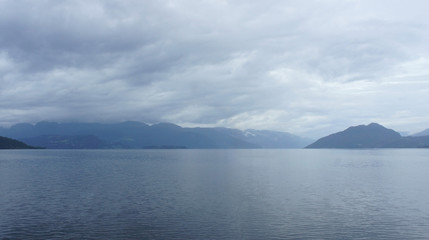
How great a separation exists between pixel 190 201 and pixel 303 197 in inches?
1013

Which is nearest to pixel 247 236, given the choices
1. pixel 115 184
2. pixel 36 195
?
pixel 36 195

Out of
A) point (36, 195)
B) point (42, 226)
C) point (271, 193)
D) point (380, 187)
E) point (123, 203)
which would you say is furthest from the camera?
point (380, 187)

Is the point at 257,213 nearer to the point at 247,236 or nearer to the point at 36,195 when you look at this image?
the point at 247,236

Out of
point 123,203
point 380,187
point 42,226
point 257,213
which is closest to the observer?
point 42,226

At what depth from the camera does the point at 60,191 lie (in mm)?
80250

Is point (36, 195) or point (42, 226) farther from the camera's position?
A: point (36, 195)

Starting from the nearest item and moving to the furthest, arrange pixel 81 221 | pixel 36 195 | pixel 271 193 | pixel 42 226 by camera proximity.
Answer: pixel 42 226 → pixel 81 221 → pixel 36 195 → pixel 271 193

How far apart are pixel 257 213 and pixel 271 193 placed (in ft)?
72.8

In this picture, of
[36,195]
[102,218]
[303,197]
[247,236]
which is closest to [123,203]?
[102,218]

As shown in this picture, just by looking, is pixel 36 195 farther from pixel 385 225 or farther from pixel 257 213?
pixel 385 225

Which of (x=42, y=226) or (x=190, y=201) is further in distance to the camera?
(x=190, y=201)

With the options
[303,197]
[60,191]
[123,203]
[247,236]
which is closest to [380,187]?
[303,197]

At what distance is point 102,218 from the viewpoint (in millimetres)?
53656

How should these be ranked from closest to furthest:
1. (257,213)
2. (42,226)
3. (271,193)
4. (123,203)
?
(42,226) → (257,213) → (123,203) → (271,193)
